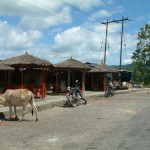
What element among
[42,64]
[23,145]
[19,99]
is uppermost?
[42,64]

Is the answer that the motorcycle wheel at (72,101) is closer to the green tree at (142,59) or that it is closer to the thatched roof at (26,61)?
the thatched roof at (26,61)

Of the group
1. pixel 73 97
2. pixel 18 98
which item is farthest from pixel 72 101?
pixel 18 98

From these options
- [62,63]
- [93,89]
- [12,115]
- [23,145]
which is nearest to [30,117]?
[12,115]

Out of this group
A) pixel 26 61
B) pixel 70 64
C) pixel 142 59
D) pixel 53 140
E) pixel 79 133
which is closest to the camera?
pixel 53 140

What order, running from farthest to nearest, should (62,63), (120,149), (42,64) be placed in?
(62,63) → (42,64) → (120,149)

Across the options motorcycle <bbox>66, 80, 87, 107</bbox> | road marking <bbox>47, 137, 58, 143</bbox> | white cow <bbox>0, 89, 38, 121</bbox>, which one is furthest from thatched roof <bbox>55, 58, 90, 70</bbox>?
road marking <bbox>47, 137, 58, 143</bbox>

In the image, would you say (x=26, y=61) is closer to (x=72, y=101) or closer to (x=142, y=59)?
(x=72, y=101)

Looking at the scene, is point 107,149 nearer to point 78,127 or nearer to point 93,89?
point 78,127

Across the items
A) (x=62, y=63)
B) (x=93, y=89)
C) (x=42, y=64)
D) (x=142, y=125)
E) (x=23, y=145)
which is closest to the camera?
(x=23, y=145)

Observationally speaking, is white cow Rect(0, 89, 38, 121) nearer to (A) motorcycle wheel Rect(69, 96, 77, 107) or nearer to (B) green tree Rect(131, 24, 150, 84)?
(A) motorcycle wheel Rect(69, 96, 77, 107)

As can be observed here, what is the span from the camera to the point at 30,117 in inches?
663

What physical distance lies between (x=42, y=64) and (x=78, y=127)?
11.7 metres

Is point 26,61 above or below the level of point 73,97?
above

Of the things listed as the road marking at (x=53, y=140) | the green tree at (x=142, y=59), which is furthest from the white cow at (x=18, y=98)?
the green tree at (x=142, y=59)
